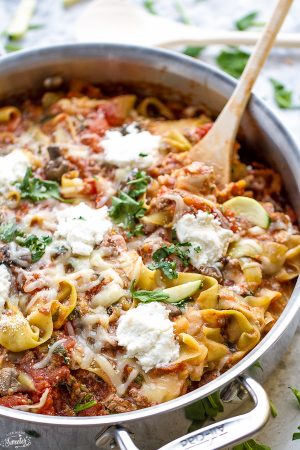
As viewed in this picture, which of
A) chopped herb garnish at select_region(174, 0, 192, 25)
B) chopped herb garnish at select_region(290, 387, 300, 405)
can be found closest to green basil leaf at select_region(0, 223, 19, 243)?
chopped herb garnish at select_region(290, 387, 300, 405)

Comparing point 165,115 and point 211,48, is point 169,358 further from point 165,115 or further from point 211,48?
point 211,48

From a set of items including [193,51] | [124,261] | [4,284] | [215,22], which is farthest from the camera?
[215,22]

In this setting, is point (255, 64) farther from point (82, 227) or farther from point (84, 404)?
point (84, 404)

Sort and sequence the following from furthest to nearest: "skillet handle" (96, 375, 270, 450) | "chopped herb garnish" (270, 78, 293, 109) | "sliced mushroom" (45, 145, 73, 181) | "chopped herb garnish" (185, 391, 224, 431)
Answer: "chopped herb garnish" (270, 78, 293, 109)
"sliced mushroom" (45, 145, 73, 181)
"chopped herb garnish" (185, 391, 224, 431)
"skillet handle" (96, 375, 270, 450)

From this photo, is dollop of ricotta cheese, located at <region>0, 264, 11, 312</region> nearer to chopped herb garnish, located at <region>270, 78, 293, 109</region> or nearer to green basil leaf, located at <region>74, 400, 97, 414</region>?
green basil leaf, located at <region>74, 400, 97, 414</region>

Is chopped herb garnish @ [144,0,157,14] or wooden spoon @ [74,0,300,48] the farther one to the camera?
chopped herb garnish @ [144,0,157,14]

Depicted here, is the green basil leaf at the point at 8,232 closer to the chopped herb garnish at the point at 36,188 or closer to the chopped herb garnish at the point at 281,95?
the chopped herb garnish at the point at 36,188

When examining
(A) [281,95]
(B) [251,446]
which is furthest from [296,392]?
(A) [281,95]
